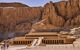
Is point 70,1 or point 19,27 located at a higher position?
point 70,1

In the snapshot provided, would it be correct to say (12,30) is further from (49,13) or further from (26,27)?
(49,13)

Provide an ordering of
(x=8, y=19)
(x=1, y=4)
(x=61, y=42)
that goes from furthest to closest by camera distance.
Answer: (x=1, y=4), (x=8, y=19), (x=61, y=42)

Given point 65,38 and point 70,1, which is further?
point 70,1

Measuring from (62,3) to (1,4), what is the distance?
64.8ft

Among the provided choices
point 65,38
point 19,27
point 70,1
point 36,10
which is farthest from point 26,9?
point 65,38

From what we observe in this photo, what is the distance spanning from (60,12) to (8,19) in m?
12.7

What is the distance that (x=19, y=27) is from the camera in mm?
57375

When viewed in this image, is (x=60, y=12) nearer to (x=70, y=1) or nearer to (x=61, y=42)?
(x=70, y=1)

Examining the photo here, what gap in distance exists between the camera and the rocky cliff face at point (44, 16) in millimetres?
52875

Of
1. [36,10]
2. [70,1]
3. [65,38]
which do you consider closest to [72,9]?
[70,1]

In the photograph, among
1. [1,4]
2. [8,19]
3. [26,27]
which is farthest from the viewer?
[1,4]

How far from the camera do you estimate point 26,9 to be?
6241 cm

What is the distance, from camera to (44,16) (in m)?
56.2

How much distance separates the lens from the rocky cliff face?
173ft
